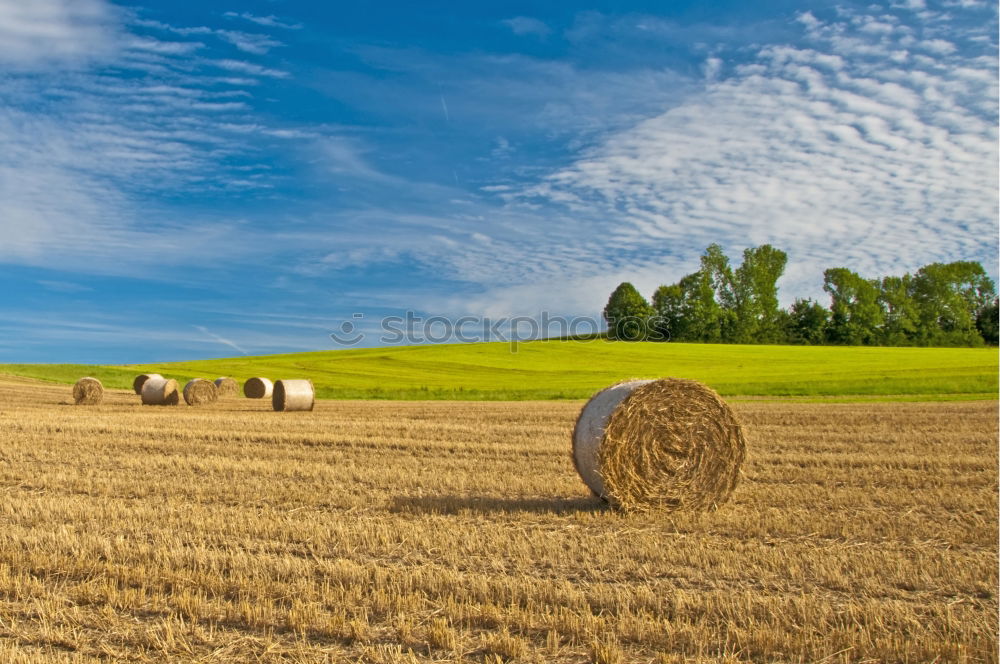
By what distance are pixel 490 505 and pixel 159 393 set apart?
2026cm

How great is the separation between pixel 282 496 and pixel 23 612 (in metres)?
3.83

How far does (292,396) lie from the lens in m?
23.0

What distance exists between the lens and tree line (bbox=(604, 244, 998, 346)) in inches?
2677

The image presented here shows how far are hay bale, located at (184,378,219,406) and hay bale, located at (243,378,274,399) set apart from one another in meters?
2.65

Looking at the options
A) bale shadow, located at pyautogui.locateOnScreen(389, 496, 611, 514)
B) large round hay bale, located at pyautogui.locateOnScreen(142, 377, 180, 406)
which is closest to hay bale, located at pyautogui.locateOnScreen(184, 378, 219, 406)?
large round hay bale, located at pyautogui.locateOnScreen(142, 377, 180, 406)

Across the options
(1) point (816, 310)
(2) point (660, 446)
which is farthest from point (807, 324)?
(2) point (660, 446)

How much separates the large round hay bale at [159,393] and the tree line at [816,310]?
48526 mm

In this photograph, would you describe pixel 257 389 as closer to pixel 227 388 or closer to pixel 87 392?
pixel 227 388

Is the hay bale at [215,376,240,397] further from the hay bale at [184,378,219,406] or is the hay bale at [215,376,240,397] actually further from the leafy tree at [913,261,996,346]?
the leafy tree at [913,261,996,346]

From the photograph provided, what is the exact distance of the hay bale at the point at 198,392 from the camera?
26.4 meters

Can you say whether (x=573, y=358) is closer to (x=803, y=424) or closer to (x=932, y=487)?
(x=803, y=424)

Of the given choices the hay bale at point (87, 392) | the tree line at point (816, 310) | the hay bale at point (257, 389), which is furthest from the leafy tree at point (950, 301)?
the hay bale at point (87, 392)

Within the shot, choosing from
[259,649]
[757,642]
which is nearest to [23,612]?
[259,649]

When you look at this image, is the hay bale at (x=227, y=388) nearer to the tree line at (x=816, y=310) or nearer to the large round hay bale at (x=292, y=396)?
the large round hay bale at (x=292, y=396)
